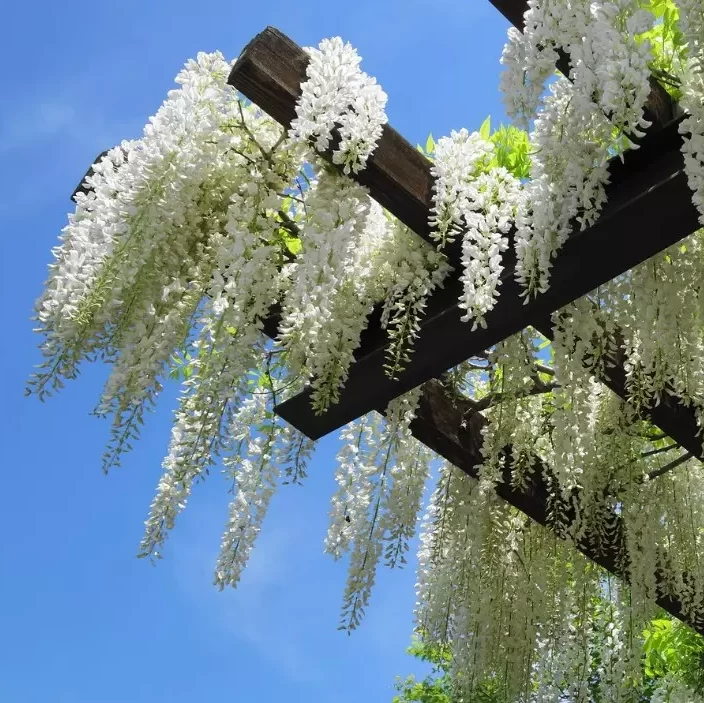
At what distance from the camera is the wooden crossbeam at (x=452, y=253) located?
1861 millimetres

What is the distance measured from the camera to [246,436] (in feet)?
9.32

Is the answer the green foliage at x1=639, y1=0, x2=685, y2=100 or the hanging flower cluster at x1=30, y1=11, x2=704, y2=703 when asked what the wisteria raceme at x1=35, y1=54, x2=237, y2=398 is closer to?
the hanging flower cluster at x1=30, y1=11, x2=704, y2=703

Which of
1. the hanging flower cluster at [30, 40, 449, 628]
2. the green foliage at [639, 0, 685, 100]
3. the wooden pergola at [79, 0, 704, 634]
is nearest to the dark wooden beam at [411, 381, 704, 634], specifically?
the wooden pergola at [79, 0, 704, 634]

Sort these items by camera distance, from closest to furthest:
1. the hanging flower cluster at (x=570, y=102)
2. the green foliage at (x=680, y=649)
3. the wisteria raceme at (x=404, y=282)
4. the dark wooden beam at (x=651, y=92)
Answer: the hanging flower cluster at (x=570, y=102), the dark wooden beam at (x=651, y=92), the wisteria raceme at (x=404, y=282), the green foliage at (x=680, y=649)

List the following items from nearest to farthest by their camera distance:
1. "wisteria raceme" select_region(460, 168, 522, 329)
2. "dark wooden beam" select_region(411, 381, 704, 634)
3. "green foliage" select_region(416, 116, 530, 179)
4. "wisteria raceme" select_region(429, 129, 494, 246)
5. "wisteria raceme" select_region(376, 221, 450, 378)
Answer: "wisteria raceme" select_region(460, 168, 522, 329) → "wisteria raceme" select_region(429, 129, 494, 246) → "wisteria raceme" select_region(376, 221, 450, 378) → "green foliage" select_region(416, 116, 530, 179) → "dark wooden beam" select_region(411, 381, 704, 634)

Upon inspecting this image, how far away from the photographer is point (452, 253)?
228 cm

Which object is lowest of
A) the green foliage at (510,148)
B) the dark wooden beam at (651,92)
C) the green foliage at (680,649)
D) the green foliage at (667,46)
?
the dark wooden beam at (651,92)

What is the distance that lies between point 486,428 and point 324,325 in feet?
3.04

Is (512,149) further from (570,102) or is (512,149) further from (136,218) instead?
(136,218)

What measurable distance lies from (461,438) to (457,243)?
0.98m

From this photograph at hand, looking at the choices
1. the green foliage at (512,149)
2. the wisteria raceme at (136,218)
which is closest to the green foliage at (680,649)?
the green foliage at (512,149)

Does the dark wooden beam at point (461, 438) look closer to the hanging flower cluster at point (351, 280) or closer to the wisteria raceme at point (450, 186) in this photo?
the hanging flower cluster at point (351, 280)

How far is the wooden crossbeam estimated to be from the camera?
1.86m

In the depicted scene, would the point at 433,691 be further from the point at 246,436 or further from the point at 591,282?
the point at 591,282
